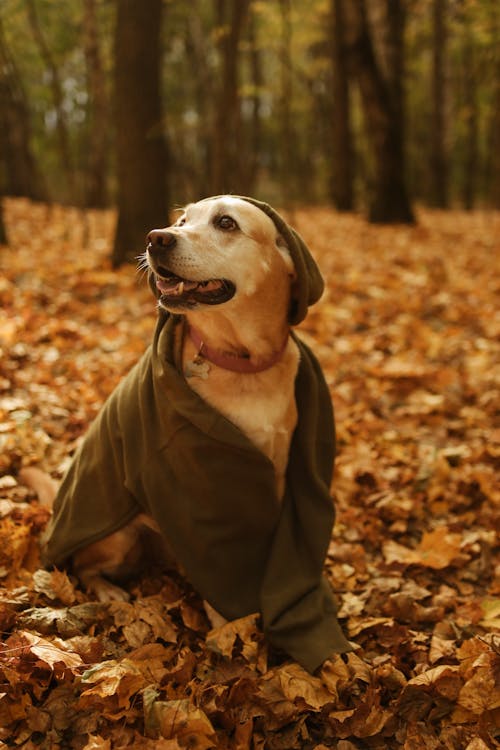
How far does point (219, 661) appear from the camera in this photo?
255 centimetres

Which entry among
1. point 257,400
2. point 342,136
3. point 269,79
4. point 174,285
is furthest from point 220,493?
point 269,79

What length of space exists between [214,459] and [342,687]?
3.36 ft

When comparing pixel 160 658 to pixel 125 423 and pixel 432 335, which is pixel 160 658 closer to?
pixel 125 423

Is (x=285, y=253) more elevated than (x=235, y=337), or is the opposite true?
(x=285, y=253)

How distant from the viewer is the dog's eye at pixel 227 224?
262 centimetres

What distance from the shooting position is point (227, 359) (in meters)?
2.61

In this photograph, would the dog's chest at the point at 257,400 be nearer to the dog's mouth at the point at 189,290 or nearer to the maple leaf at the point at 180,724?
the dog's mouth at the point at 189,290

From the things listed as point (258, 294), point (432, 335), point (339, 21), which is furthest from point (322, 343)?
point (339, 21)

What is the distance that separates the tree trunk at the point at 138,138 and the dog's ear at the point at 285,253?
519 cm

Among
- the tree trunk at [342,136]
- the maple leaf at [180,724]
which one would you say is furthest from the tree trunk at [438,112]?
the maple leaf at [180,724]

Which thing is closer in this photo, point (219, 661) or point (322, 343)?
point (219, 661)

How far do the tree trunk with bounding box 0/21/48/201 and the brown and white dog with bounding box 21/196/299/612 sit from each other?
10.3 m

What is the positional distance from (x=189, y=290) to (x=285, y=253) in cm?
46

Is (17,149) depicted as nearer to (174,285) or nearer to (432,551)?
(174,285)
